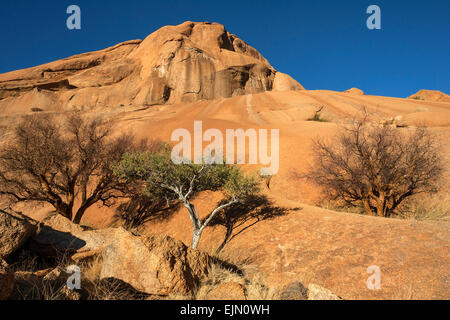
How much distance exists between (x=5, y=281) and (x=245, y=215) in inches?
280

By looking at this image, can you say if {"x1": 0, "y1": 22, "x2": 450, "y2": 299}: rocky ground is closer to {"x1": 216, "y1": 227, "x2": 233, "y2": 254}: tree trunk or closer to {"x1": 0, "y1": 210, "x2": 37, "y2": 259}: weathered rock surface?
{"x1": 0, "y1": 210, "x2": 37, "y2": 259}: weathered rock surface

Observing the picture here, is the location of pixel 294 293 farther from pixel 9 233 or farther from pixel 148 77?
pixel 148 77

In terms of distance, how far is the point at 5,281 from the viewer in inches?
94.2

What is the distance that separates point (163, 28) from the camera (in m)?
50.4

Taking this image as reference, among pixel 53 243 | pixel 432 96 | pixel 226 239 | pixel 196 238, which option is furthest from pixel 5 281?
pixel 432 96

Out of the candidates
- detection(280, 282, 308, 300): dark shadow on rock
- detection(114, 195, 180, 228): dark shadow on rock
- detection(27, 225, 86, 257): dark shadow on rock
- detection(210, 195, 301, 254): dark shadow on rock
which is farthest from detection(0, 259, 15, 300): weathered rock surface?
detection(114, 195, 180, 228): dark shadow on rock

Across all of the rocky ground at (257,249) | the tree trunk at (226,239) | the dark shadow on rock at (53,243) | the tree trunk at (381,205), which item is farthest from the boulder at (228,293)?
the tree trunk at (381,205)

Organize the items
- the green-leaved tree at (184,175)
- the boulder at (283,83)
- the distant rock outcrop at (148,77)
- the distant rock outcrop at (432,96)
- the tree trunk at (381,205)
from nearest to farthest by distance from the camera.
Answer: the green-leaved tree at (184,175), the tree trunk at (381,205), the distant rock outcrop at (148,77), the distant rock outcrop at (432,96), the boulder at (283,83)

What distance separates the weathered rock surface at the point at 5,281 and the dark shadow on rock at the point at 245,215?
18.9 ft

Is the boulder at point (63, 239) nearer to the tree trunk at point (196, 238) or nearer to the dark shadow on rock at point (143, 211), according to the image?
the tree trunk at point (196, 238)

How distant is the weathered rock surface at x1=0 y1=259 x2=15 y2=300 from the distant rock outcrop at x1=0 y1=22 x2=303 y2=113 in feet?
134

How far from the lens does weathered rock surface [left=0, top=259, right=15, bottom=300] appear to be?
2.35 metres

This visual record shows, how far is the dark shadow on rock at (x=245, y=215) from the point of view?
817 centimetres
